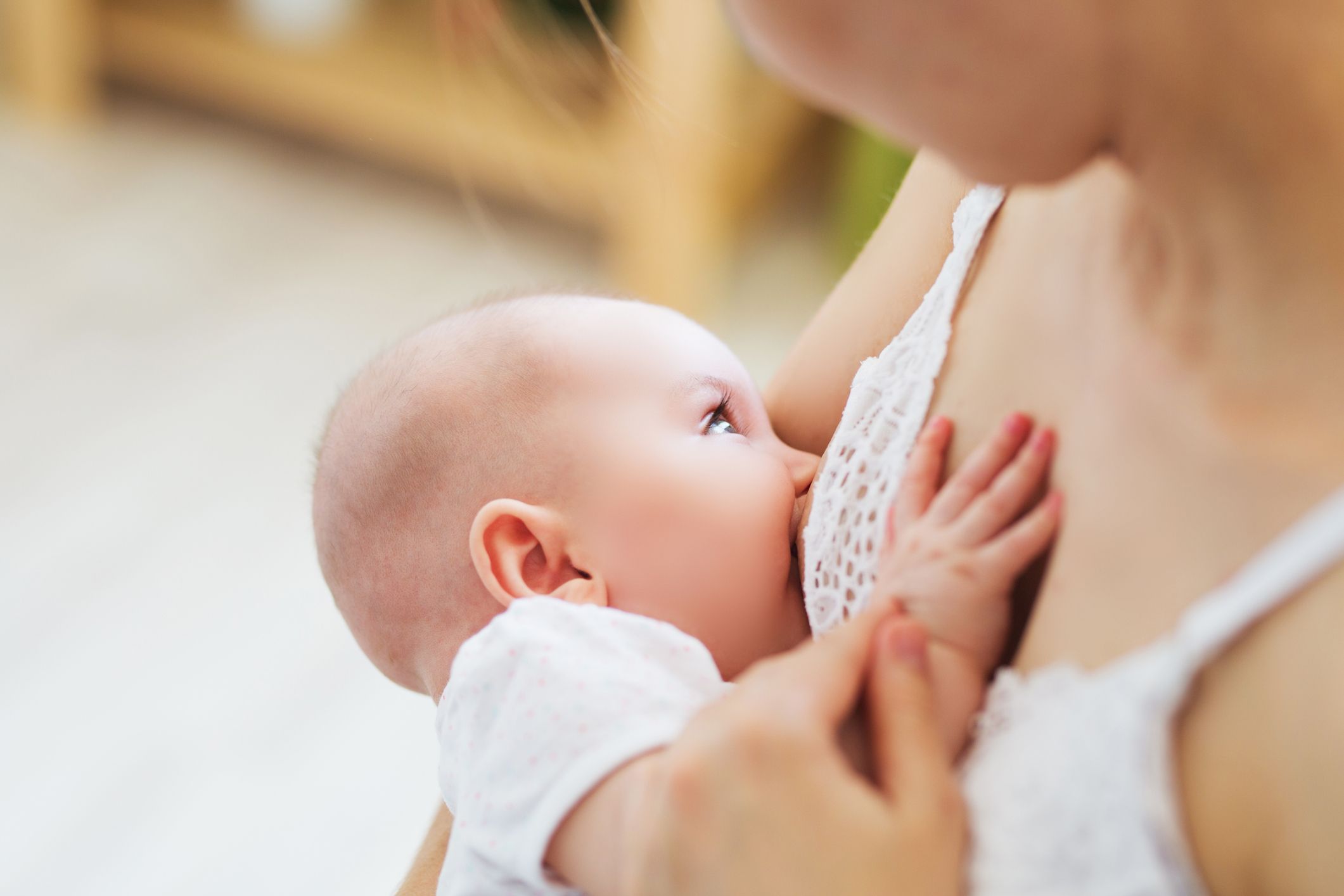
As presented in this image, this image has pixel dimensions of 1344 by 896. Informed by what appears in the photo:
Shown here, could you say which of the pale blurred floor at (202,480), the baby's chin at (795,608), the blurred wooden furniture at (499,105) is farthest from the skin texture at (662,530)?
the blurred wooden furniture at (499,105)

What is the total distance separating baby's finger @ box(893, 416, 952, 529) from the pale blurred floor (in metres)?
1.15

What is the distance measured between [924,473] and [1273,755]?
0.21 meters

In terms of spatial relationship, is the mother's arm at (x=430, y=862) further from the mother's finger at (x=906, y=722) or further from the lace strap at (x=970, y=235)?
the lace strap at (x=970, y=235)

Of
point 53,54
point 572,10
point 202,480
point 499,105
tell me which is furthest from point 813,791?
point 53,54

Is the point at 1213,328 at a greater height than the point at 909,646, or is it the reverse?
the point at 1213,328

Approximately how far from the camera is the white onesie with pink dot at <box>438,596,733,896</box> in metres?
0.70

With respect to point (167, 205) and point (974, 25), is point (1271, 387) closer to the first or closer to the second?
point (974, 25)

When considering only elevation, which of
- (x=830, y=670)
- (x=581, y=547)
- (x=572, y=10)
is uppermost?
(x=830, y=670)

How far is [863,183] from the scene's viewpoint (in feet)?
7.64

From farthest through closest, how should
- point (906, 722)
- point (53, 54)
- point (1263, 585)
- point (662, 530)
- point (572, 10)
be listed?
point (53, 54) < point (572, 10) < point (662, 530) < point (906, 722) < point (1263, 585)

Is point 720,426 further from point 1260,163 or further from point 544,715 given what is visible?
point 1260,163

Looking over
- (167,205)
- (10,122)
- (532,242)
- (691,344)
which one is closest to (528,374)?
(691,344)

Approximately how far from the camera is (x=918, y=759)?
59cm

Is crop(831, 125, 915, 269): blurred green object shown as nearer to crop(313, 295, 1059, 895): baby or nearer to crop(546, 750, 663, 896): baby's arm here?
crop(313, 295, 1059, 895): baby
